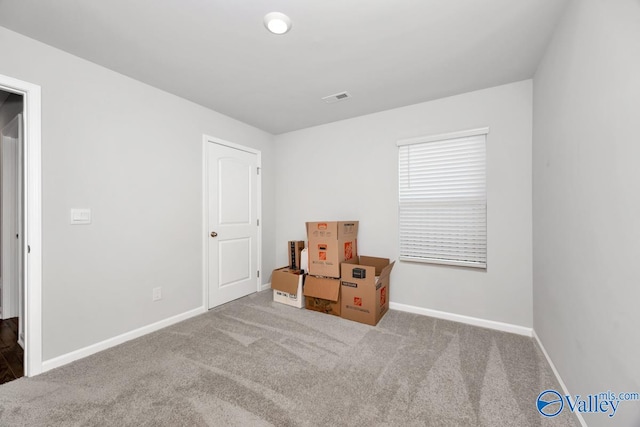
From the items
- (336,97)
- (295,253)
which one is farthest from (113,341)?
(336,97)

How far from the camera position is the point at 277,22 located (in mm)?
1691

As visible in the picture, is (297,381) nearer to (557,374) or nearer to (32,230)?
(557,374)

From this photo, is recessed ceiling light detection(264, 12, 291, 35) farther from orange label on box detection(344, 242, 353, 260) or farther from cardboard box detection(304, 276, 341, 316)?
cardboard box detection(304, 276, 341, 316)

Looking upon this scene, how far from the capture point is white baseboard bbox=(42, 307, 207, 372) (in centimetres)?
197

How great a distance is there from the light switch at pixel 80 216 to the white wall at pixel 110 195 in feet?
0.12

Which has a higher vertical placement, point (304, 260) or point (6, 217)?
point (6, 217)

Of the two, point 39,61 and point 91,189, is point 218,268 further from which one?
point 39,61

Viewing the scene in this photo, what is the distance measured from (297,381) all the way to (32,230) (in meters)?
2.23

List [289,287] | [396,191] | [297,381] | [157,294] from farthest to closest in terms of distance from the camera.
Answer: [289,287], [396,191], [157,294], [297,381]

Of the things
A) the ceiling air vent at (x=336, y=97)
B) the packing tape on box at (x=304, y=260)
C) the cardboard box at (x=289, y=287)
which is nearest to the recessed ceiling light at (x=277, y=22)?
the ceiling air vent at (x=336, y=97)

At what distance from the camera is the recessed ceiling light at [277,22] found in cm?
165

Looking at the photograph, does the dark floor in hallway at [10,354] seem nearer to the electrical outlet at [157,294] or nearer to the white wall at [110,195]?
the white wall at [110,195]

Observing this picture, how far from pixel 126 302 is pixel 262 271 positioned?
1.79 m

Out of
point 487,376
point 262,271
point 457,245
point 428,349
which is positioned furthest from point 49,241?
point 457,245
